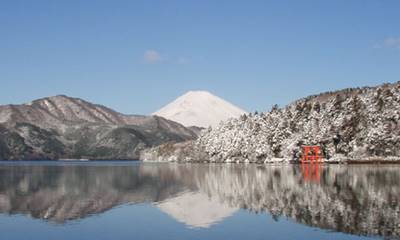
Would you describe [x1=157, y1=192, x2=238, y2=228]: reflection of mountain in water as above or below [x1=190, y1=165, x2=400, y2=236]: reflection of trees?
below

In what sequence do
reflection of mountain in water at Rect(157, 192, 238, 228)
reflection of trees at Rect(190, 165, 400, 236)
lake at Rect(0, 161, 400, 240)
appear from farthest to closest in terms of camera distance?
reflection of mountain in water at Rect(157, 192, 238, 228) < reflection of trees at Rect(190, 165, 400, 236) < lake at Rect(0, 161, 400, 240)

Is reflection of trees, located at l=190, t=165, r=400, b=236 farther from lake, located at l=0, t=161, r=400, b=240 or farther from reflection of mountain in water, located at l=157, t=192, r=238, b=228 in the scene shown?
reflection of mountain in water, located at l=157, t=192, r=238, b=228

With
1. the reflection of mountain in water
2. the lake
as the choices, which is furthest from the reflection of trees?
the reflection of mountain in water

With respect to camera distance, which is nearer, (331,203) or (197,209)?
(331,203)

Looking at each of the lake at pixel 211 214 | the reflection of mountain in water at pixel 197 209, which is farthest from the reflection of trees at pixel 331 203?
the reflection of mountain in water at pixel 197 209

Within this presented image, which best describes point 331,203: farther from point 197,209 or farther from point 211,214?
point 197,209

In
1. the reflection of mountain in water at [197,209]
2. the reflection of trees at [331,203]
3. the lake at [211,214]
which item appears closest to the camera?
the lake at [211,214]

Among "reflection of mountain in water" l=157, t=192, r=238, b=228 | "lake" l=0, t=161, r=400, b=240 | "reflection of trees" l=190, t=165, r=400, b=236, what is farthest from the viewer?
"reflection of mountain in water" l=157, t=192, r=238, b=228

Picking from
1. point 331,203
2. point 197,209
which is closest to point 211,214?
point 197,209

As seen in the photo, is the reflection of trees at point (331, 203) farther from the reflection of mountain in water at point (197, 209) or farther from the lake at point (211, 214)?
the reflection of mountain in water at point (197, 209)

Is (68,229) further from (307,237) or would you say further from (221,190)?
(221,190)

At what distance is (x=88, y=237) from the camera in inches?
1944

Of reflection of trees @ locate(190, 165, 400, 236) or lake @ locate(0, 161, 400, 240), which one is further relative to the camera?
reflection of trees @ locate(190, 165, 400, 236)

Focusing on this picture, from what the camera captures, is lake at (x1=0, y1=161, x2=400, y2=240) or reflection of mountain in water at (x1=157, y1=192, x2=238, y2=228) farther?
reflection of mountain in water at (x1=157, y1=192, x2=238, y2=228)
